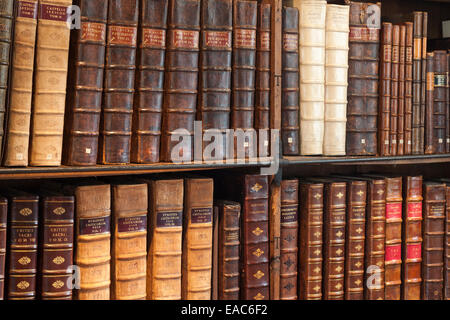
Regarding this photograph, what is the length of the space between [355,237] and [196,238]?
50cm

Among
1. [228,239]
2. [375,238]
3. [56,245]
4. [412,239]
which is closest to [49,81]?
[56,245]

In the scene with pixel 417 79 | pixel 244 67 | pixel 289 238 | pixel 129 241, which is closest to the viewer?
pixel 129 241

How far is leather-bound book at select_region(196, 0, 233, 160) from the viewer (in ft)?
4.60

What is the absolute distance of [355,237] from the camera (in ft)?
5.38

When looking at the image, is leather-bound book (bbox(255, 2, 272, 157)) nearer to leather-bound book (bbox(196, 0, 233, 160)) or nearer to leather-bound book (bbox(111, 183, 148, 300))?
leather-bound book (bbox(196, 0, 233, 160))

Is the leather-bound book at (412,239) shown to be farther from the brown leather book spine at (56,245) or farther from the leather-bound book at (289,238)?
the brown leather book spine at (56,245)

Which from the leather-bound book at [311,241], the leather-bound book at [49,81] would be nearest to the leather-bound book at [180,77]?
the leather-bound book at [49,81]

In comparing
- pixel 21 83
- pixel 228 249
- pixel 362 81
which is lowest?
pixel 228 249

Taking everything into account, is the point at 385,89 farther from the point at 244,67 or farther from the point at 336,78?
the point at 244,67

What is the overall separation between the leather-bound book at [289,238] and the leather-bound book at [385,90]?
31cm
